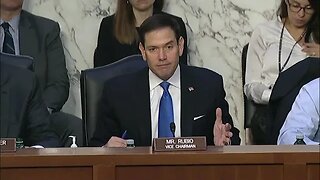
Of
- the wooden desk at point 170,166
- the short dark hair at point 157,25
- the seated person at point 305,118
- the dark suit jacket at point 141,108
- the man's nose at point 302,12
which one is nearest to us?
the wooden desk at point 170,166

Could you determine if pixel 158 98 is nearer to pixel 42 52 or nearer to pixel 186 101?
pixel 186 101

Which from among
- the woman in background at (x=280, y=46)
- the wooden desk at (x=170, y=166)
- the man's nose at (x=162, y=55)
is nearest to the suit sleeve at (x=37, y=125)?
the man's nose at (x=162, y=55)

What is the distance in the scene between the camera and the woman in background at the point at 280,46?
145 inches

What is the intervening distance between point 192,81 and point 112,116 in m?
0.33

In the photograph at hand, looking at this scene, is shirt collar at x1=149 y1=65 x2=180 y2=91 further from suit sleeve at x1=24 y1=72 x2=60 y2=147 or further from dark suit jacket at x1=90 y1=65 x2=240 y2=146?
suit sleeve at x1=24 y1=72 x2=60 y2=147

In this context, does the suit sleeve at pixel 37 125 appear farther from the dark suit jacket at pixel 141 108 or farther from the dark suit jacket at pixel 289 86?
the dark suit jacket at pixel 289 86

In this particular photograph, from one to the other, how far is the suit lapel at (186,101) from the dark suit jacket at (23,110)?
469 millimetres

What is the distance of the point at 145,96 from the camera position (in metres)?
3.12

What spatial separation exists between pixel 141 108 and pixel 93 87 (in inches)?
7.7

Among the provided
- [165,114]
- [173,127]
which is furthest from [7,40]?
[173,127]

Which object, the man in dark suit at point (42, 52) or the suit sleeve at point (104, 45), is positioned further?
the suit sleeve at point (104, 45)

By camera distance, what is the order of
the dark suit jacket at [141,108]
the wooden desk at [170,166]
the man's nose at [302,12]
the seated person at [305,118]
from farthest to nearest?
the man's nose at [302,12]
the dark suit jacket at [141,108]
the seated person at [305,118]
the wooden desk at [170,166]

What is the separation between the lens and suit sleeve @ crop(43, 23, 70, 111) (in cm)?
376

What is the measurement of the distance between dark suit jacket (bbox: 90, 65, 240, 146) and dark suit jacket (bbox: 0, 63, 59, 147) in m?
0.19
